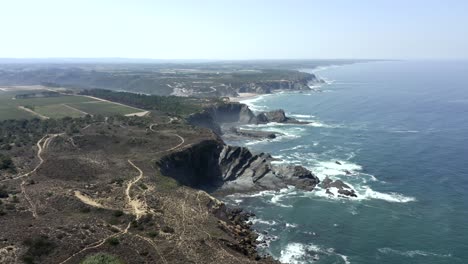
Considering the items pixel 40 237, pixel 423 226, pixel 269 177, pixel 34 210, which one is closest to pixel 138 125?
pixel 269 177

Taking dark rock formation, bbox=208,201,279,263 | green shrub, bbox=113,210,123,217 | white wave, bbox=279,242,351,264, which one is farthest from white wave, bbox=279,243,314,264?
green shrub, bbox=113,210,123,217

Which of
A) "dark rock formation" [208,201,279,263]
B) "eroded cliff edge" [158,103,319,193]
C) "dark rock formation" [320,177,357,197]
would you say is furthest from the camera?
"eroded cliff edge" [158,103,319,193]

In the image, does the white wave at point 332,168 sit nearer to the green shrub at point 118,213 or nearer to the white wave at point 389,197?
the white wave at point 389,197

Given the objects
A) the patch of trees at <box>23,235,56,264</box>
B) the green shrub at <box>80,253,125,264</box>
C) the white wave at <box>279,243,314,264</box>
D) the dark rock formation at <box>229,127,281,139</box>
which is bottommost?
the dark rock formation at <box>229,127,281,139</box>

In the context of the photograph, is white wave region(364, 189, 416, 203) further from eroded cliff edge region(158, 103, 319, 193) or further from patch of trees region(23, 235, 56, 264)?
patch of trees region(23, 235, 56, 264)

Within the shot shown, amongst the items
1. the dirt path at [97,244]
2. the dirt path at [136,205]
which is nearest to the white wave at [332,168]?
the dirt path at [136,205]
